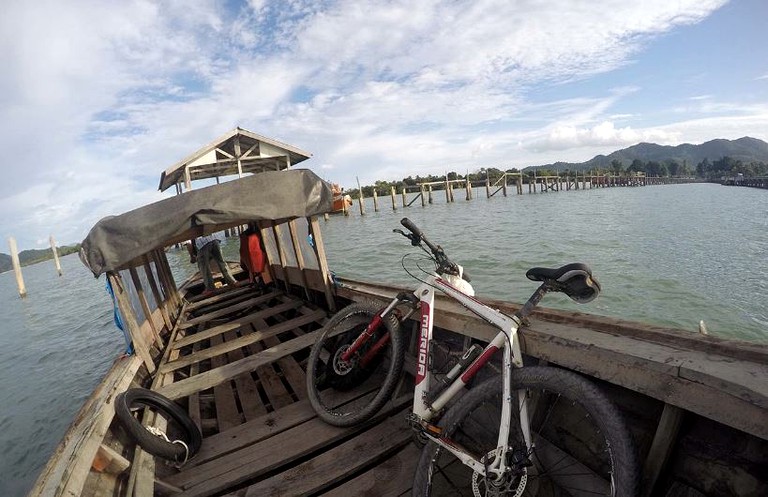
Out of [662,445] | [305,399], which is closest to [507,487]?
[662,445]

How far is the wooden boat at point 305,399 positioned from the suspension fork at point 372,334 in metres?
0.32

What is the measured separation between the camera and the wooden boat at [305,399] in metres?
1.49

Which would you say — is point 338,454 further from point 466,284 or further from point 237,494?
point 466,284

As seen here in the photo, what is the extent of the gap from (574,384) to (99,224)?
16.2 ft

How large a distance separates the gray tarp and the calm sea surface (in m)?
3.96

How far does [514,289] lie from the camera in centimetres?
1022

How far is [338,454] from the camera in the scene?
2.72 m

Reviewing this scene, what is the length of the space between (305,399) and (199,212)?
2534mm

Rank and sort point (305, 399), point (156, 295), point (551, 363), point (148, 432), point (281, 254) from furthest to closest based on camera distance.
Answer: point (281, 254) → point (156, 295) → point (305, 399) → point (148, 432) → point (551, 363)

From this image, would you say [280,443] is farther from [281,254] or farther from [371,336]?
[281,254]

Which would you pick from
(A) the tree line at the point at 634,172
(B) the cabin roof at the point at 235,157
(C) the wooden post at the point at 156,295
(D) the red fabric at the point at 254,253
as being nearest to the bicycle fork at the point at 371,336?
(C) the wooden post at the point at 156,295

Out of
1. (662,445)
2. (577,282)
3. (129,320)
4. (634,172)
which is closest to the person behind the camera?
(662,445)

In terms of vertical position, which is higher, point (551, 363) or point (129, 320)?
point (129, 320)

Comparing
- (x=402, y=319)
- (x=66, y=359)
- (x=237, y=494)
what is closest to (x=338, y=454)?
(x=237, y=494)
